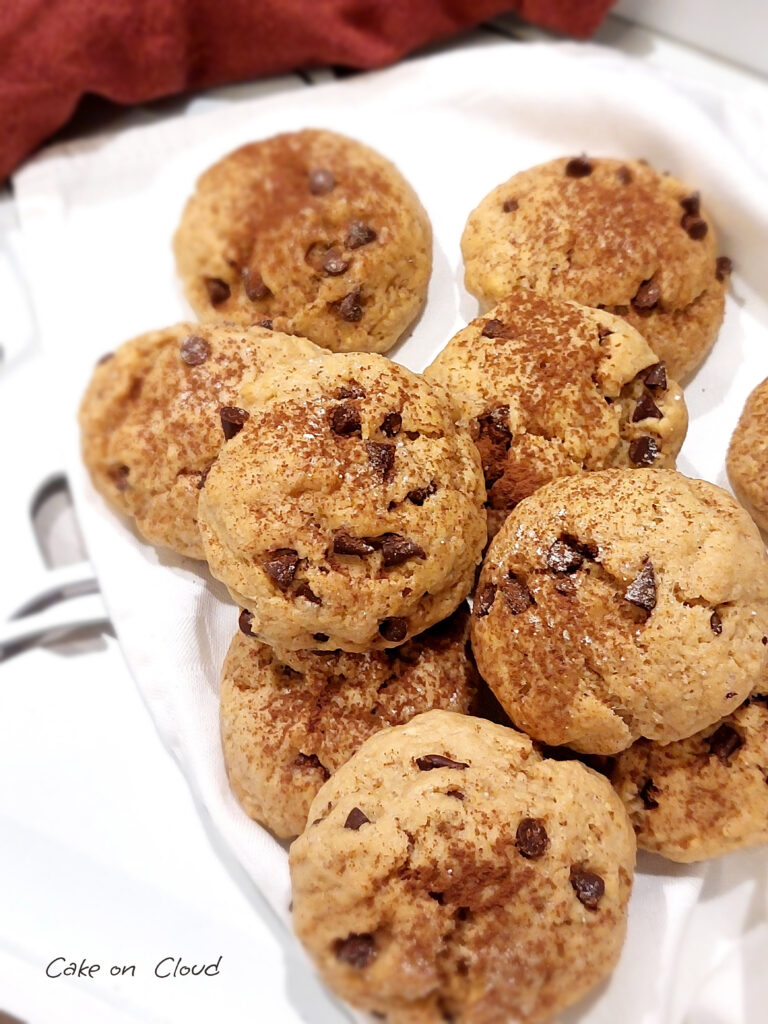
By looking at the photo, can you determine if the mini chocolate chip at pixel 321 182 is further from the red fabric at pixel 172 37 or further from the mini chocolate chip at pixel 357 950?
the mini chocolate chip at pixel 357 950

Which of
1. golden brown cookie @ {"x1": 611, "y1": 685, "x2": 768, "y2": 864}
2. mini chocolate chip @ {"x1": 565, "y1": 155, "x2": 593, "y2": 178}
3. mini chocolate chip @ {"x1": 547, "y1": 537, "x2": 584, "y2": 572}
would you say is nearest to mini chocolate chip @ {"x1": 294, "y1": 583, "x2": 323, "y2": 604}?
mini chocolate chip @ {"x1": 547, "y1": 537, "x2": 584, "y2": 572}

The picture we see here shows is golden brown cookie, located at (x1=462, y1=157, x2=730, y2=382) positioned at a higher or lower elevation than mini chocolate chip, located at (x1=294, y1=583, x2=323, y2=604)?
higher

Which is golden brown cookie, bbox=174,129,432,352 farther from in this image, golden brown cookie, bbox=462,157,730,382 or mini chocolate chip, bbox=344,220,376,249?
golden brown cookie, bbox=462,157,730,382

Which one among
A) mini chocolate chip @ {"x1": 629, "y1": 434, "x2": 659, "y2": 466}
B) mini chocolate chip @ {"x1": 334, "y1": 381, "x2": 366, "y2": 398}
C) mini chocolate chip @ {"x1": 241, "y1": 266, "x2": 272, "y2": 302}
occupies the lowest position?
mini chocolate chip @ {"x1": 241, "y1": 266, "x2": 272, "y2": 302}

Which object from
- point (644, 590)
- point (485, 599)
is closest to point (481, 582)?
point (485, 599)

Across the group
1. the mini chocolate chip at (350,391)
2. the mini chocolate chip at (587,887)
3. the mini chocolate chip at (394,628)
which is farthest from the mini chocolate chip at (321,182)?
the mini chocolate chip at (587,887)

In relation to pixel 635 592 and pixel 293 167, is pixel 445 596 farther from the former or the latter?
pixel 293 167
